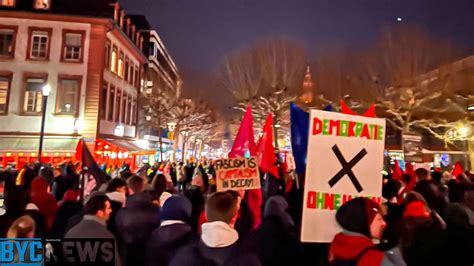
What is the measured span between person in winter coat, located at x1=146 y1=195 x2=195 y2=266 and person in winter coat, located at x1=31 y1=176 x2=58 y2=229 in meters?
2.48

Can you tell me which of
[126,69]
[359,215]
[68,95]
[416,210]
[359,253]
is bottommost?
[359,253]

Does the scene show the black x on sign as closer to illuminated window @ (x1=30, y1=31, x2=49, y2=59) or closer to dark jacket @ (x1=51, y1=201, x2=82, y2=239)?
dark jacket @ (x1=51, y1=201, x2=82, y2=239)

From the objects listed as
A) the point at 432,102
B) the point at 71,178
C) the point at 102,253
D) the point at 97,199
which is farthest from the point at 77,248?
the point at 432,102

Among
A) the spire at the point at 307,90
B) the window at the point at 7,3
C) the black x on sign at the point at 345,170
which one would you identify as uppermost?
the window at the point at 7,3

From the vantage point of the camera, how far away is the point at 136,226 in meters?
4.76

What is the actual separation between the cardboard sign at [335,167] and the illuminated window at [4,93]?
1123 inches

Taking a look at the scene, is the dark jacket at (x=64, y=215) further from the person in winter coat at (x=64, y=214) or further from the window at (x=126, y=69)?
the window at (x=126, y=69)

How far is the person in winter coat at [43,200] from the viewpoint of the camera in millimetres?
5754

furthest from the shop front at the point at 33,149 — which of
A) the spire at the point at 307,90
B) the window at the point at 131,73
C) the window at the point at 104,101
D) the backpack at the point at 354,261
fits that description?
the backpack at the point at 354,261

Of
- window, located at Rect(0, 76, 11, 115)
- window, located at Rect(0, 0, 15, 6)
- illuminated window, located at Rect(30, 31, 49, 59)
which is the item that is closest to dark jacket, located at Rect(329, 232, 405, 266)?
illuminated window, located at Rect(30, 31, 49, 59)

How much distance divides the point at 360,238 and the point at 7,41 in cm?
3075

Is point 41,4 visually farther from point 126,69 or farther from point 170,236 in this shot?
point 170,236

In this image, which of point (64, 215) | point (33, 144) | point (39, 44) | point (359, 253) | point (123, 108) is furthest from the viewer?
point (123, 108)

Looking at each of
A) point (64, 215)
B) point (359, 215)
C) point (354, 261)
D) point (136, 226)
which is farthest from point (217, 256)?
point (64, 215)
